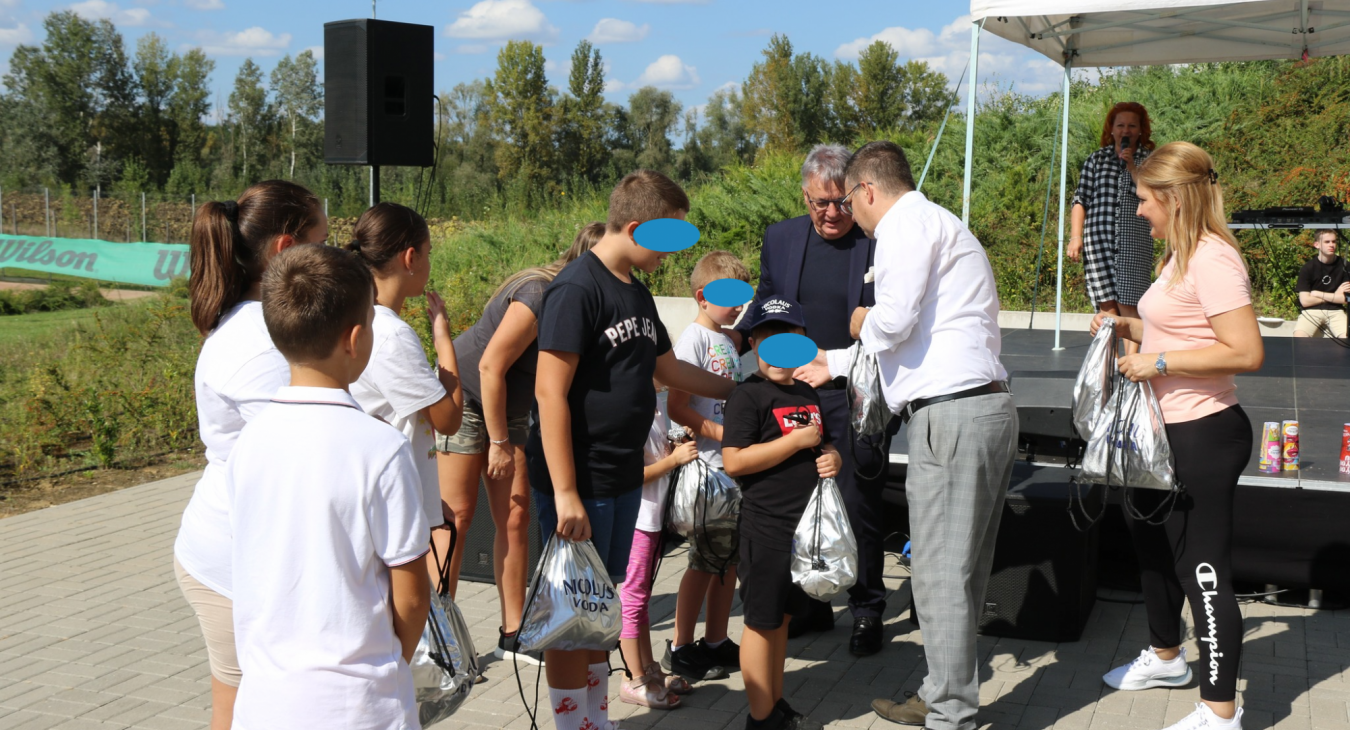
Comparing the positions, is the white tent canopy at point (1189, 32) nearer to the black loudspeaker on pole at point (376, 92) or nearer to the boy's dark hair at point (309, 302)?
the black loudspeaker on pole at point (376, 92)

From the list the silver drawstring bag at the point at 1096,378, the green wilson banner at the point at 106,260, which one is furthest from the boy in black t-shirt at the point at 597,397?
the green wilson banner at the point at 106,260

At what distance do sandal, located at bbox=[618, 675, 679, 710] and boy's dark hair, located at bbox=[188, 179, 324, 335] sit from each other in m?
1.96

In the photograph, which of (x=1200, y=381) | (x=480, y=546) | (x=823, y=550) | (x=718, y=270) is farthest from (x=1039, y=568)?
(x=480, y=546)

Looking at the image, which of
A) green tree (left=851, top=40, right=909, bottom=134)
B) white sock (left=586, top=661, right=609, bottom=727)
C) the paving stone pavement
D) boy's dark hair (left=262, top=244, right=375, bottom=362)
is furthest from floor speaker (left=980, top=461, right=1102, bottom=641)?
green tree (left=851, top=40, right=909, bottom=134)

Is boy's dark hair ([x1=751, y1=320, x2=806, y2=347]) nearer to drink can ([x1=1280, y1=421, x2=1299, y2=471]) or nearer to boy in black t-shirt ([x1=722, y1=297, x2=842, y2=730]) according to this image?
boy in black t-shirt ([x1=722, y1=297, x2=842, y2=730])

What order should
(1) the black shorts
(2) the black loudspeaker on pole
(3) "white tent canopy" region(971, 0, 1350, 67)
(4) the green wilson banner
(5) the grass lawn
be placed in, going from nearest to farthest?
(1) the black shorts
(2) the black loudspeaker on pole
(3) "white tent canopy" region(971, 0, 1350, 67)
(5) the grass lawn
(4) the green wilson banner

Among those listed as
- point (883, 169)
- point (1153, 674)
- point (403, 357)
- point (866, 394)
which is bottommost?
point (1153, 674)

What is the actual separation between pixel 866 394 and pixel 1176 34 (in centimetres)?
660

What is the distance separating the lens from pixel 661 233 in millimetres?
2824

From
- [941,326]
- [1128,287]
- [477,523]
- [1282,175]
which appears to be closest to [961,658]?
[941,326]

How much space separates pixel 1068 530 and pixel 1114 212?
111 inches

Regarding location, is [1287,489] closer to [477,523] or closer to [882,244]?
[882,244]

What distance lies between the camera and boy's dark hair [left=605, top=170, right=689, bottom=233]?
9.27 feet

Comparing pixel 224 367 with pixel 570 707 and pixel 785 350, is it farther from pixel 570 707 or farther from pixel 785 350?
pixel 785 350
